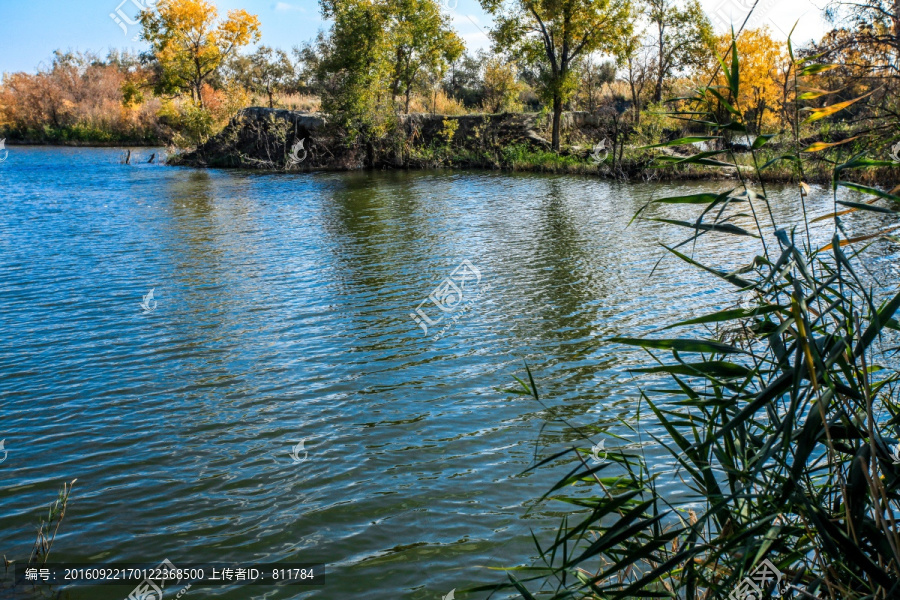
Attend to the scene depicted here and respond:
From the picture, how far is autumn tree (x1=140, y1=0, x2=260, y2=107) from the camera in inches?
1562

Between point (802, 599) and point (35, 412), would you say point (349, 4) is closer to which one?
Answer: point (35, 412)

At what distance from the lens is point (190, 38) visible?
41.2 m

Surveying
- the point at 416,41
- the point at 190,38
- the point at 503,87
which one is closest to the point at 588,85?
the point at 503,87

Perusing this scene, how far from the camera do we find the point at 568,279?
10.4 meters

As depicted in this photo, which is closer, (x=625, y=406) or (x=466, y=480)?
(x=466, y=480)

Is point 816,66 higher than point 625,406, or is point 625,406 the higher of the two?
point 816,66

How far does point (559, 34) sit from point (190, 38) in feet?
80.7

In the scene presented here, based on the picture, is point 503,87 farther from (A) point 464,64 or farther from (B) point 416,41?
(A) point 464,64

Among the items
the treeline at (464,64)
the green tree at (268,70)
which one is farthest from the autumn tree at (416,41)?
the green tree at (268,70)

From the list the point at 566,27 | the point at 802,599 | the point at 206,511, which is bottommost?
the point at 206,511

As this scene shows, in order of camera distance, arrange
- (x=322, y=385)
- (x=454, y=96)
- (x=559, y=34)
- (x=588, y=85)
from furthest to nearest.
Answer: (x=454, y=96) → (x=588, y=85) → (x=559, y=34) → (x=322, y=385)

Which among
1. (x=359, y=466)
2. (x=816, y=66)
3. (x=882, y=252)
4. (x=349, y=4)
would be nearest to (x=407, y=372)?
(x=359, y=466)

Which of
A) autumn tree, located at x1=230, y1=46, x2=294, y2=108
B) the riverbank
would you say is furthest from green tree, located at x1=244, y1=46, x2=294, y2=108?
the riverbank

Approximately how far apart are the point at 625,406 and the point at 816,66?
396 cm
